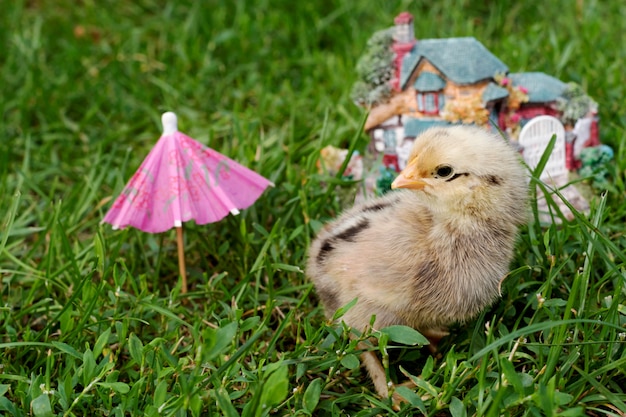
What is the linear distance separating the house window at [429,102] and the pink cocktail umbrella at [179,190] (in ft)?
2.43

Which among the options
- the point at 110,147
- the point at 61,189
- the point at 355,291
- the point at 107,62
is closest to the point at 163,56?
the point at 107,62

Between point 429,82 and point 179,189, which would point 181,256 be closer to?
point 179,189

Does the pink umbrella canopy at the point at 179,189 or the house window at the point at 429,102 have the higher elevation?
the house window at the point at 429,102

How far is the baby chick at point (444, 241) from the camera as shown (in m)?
2.43

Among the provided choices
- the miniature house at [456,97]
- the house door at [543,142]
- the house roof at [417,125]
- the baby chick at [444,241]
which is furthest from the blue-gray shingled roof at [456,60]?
the baby chick at [444,241]

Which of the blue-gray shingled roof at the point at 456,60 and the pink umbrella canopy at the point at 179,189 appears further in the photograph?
the blue-gray shingled roof at the point at 456,60

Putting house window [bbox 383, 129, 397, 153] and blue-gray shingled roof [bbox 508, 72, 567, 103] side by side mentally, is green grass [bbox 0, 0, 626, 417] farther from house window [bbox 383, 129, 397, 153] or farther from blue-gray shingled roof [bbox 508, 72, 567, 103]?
blue-gray shingled roof [bbox 508, 72, 567, 103]

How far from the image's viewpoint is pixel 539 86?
320 cm

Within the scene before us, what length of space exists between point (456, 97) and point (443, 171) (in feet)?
2.51

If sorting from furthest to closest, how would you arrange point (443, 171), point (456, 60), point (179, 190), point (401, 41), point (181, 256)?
point (401, 41) < point (456, 60) < point (181, 256) < point (179, 190) < point (443, 171)

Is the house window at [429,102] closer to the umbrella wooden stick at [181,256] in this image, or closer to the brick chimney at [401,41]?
the brick chimney at [401,41]

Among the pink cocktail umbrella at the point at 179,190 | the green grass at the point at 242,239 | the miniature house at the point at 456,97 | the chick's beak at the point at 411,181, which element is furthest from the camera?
the miniature house at the point at 456,97

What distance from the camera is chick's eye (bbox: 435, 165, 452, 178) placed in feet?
7.97

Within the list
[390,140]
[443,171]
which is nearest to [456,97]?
[390,140]
